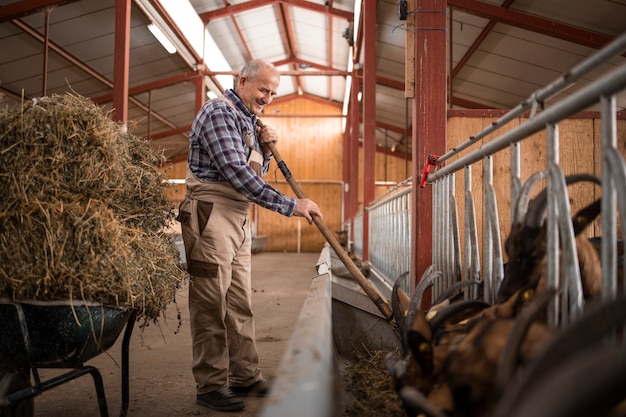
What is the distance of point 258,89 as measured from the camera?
3.15 metres

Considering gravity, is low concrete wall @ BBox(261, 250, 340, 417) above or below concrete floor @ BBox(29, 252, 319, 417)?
above

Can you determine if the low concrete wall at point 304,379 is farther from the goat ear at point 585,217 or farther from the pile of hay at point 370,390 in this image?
the goat ear at point 585,217

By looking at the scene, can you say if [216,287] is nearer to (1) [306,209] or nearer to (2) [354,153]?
(1) [306,209]

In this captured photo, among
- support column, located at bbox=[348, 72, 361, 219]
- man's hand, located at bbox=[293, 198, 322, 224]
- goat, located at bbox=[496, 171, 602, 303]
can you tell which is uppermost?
support column, located at bbox=[348, 72, 361, 219]

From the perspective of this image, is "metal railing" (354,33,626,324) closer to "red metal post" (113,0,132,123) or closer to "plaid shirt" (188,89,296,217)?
"plaid shirt" (188,89,296,217)

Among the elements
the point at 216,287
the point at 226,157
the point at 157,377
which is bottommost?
the point at 157,377

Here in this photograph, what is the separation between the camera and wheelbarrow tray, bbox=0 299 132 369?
1.93 metres

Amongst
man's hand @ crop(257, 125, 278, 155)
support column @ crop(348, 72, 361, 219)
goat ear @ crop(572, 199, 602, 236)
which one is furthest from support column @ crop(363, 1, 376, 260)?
goat ear @ crop(572, 199, 602, 236)

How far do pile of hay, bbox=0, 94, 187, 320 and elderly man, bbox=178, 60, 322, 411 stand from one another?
1.23 feet

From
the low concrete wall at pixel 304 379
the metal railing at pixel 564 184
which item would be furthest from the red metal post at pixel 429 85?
the low concrete wall at pixel 304 379

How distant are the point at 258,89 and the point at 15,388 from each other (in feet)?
6.51

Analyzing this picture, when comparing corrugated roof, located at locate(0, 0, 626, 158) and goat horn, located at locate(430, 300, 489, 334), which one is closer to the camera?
goat horn, located at locate(430, 300, 489, 334)

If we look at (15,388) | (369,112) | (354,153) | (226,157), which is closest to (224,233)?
(226,157)

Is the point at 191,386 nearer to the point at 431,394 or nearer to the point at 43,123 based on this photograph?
the point at 43,123
